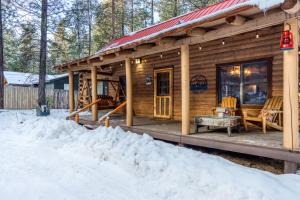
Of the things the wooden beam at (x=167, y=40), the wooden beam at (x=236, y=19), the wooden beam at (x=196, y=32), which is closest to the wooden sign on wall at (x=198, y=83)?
the wooden beam at (x=167, y=40)

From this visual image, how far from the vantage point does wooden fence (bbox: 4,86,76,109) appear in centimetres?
1617

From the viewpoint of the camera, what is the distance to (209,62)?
727 centimetres

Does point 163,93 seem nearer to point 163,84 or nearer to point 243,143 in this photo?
point 163,84

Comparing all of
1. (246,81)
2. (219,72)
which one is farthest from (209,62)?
(246,81)

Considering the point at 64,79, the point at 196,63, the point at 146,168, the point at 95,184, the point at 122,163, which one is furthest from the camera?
the point at 64,79

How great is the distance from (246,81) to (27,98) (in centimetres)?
1483

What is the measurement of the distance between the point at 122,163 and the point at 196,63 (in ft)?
14.7

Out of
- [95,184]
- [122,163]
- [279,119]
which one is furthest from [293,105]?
[95,184]

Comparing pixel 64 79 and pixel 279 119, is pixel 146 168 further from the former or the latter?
pixel 64 79

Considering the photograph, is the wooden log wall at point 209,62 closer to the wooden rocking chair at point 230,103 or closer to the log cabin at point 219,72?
the log cabin at point 219,72

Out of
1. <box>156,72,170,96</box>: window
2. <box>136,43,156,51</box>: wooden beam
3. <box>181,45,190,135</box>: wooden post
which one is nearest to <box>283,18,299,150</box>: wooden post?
<box>181,45,190,135</box>: wooden post

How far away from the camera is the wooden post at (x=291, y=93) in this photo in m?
3.66

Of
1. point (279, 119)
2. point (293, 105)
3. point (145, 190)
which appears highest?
point (293, 105)

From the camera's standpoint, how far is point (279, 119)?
556 centimetres
